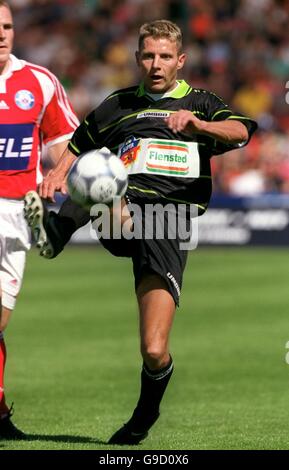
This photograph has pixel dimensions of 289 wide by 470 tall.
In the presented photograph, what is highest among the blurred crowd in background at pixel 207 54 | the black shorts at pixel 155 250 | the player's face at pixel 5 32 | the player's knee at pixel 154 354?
the player's face at pixel 5 32

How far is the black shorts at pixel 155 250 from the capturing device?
6852mm

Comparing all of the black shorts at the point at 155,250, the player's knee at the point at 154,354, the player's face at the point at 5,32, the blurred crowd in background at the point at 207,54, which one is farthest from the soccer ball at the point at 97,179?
the blurred crowd in background at the point at 207,54

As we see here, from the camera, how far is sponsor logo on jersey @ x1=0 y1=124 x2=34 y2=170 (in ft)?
24.4

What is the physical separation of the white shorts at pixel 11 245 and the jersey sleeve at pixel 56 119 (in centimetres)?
55

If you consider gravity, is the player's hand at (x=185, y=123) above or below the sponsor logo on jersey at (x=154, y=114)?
above

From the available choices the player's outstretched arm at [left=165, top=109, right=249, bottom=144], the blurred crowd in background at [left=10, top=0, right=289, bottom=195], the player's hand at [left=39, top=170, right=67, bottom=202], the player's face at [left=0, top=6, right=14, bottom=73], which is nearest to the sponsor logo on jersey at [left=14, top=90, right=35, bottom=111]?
the player's face at [left=0, top=6, right=14, bottom=73]

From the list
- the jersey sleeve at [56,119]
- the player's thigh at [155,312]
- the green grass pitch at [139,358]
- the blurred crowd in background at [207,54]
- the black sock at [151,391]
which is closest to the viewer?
the player's thigh at [155,312]

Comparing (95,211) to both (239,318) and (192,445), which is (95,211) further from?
(239,318)

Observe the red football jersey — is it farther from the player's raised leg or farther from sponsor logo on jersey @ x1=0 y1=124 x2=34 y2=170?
the player's raised leg

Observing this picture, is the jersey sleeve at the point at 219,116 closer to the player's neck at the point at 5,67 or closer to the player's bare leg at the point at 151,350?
the player's bare leg at the point at 151,350

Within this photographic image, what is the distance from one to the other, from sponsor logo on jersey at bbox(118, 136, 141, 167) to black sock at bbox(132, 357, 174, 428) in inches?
49.3

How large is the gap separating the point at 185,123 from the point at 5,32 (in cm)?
163
